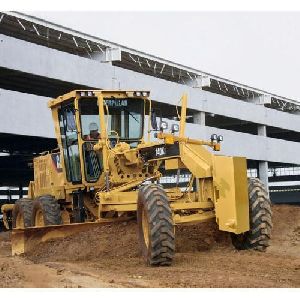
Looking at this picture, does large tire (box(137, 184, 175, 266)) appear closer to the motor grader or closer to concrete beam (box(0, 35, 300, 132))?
the motor grader

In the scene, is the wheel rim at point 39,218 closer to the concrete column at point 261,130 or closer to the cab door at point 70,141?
the cab door at point 70,141

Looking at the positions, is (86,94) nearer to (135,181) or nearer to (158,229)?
(135,181)

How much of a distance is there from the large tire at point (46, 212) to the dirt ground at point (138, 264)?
126 cm

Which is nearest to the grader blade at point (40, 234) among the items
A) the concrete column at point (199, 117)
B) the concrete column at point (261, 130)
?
the concrete column at point (199, 117)

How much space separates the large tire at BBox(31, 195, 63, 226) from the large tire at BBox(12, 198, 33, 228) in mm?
441

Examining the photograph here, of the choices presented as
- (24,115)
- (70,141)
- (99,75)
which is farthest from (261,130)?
(70,141)

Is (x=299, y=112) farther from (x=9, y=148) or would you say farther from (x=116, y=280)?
(x=116, y=280)

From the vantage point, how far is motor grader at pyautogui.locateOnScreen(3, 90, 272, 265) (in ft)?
28.8

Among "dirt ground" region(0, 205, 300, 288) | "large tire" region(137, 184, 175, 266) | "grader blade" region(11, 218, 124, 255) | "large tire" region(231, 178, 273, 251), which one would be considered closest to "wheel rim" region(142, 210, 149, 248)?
"large tire" region(137, 184, 175, 266)

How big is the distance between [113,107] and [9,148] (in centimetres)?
1603

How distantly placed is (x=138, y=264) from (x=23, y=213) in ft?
18.1

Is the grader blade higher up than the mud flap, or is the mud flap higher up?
the mud flap

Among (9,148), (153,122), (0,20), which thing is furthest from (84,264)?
(9,148)

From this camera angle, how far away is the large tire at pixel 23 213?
534 inches
